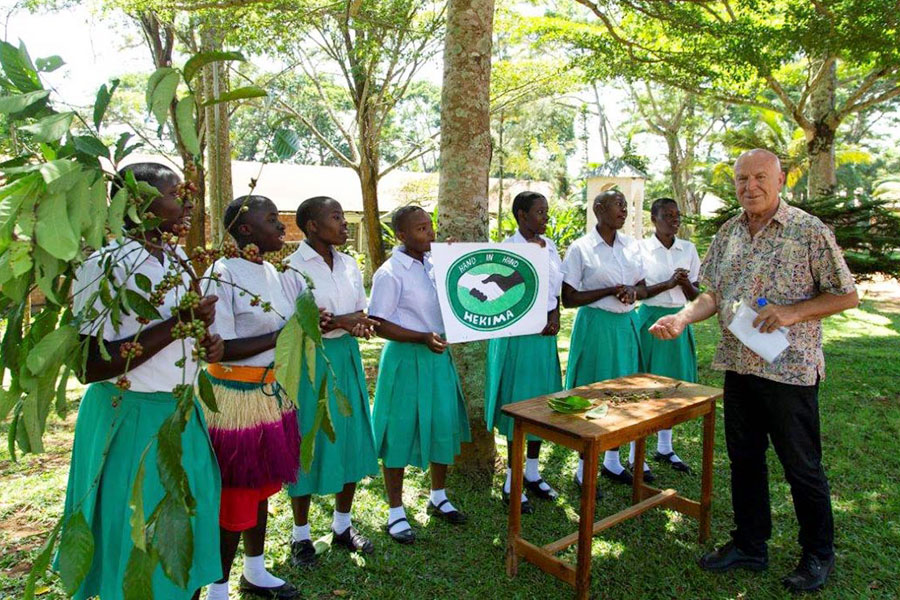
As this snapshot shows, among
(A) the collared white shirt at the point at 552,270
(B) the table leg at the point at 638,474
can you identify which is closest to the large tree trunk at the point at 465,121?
(A) the collared white shirt at the point at 552,270

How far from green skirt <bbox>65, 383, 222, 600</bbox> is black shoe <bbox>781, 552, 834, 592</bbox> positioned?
8.99 feet

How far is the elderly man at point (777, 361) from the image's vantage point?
3184 millimetres

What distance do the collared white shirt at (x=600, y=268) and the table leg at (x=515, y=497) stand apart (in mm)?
1524

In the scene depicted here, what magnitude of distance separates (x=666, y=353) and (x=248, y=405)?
10.8 feet

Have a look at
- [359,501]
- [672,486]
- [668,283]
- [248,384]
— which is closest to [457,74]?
[668,283]

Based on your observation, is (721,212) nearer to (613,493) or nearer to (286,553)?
(613,493)

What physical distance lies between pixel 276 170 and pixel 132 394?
2285 cm

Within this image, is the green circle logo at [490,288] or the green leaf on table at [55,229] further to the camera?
the green circle logo at [490,288]

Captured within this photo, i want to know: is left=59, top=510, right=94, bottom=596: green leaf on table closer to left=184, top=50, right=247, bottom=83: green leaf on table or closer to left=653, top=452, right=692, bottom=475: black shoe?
left=184, top=50, right=247, bottom=83: green leaf on table

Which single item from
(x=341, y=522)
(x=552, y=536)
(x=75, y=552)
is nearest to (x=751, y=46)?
(x=552, y=536)

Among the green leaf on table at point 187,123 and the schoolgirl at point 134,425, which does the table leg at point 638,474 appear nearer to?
the schoolgirl at point 134,425

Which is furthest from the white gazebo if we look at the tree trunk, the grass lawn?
the grass lawn

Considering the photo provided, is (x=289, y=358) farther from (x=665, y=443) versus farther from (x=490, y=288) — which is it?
(x=665, y=443)

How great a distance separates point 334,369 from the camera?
3.45 metres
